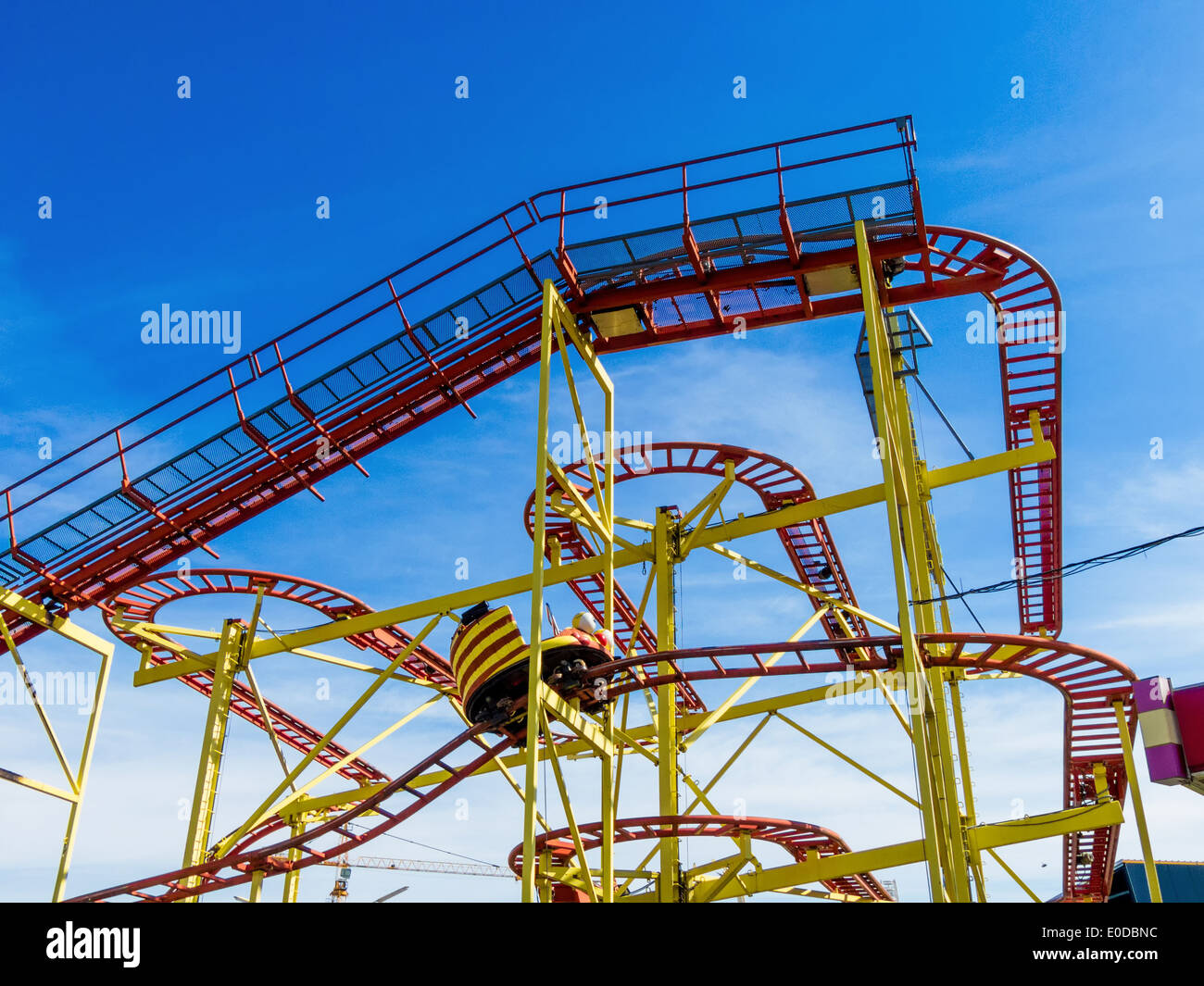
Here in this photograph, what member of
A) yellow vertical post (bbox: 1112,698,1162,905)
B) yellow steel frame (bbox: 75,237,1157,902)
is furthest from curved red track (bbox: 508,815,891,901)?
yellow vertical post (bbox: 1112,698,1162,905)

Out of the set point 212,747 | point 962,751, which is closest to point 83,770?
point 212,747

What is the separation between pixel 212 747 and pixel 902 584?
39.7 feet

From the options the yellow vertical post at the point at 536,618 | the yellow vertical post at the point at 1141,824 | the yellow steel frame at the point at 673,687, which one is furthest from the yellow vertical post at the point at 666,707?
the yellow vertical post at the point at 1141,824

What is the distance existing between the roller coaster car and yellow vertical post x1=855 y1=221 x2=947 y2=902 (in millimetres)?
3636

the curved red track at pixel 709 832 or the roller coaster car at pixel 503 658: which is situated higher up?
the roller coaster car at pixel 503 658

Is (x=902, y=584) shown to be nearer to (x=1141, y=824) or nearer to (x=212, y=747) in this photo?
(x=1141, y=824)

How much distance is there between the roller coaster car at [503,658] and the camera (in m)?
12.2

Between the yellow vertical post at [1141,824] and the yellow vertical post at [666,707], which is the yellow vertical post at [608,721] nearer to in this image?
the yellow vertical post at [666,707]

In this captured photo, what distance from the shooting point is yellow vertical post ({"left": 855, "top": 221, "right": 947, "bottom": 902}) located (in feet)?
31.0

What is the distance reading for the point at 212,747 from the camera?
17250 mm

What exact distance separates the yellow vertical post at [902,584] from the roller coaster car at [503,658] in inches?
143
